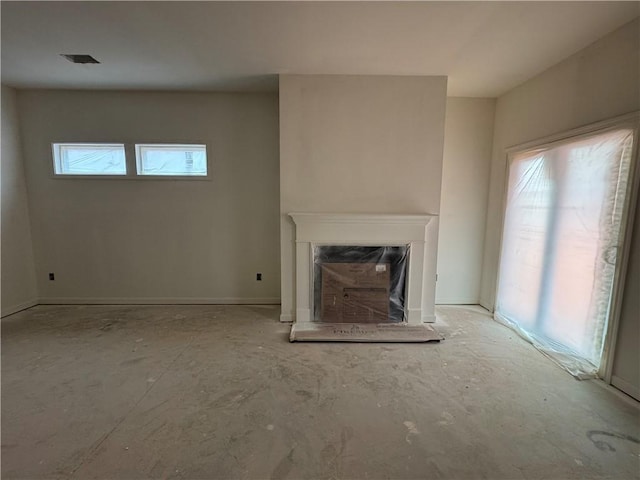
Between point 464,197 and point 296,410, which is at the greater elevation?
point 464,197

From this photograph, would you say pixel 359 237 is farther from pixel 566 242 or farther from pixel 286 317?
pixel 566 242

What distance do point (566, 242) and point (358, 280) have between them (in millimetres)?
1872

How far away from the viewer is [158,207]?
3717 millimetres

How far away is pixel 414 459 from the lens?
153cm

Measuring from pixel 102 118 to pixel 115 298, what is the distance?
225cm

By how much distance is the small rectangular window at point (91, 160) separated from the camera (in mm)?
3668

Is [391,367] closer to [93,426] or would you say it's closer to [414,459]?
[414,459]

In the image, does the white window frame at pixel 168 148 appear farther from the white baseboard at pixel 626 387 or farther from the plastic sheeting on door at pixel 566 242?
the white baseboard at pixel 626 387

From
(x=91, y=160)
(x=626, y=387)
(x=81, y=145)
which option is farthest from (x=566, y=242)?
(x=81, y=145)

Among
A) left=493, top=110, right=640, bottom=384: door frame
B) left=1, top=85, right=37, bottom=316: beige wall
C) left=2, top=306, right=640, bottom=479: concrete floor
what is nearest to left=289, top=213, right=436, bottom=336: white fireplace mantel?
left=2, top=306, right=640, bottom=479: concrete floor

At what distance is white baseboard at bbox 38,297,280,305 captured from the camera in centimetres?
382

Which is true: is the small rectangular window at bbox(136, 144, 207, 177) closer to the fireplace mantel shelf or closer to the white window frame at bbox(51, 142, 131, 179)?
the white window frame at bbox(51, 142, 131, 179)

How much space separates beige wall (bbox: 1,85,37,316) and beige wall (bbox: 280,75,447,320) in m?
3.25

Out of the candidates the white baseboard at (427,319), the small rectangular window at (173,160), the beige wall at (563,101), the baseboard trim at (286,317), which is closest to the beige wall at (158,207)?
the small rectangular window at (173,160)
